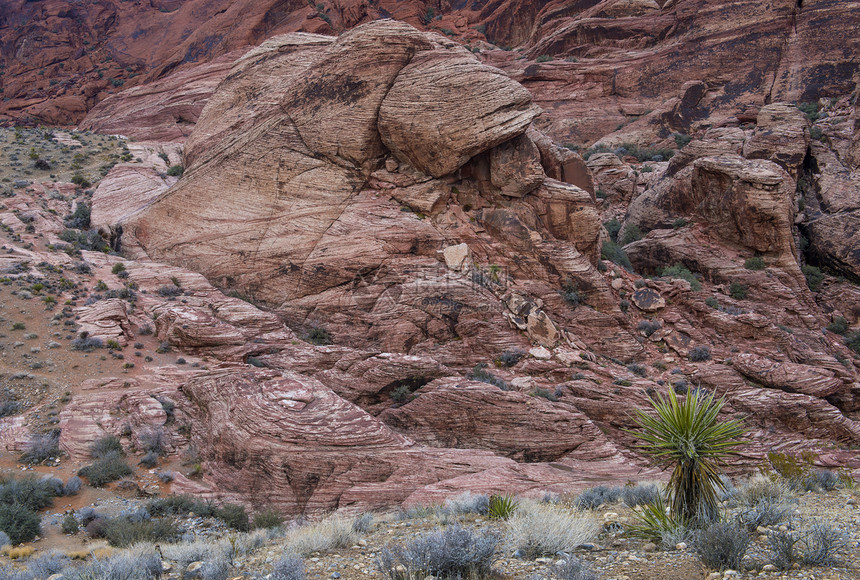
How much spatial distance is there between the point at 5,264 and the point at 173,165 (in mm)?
12848

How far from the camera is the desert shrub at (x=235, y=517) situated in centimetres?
1185

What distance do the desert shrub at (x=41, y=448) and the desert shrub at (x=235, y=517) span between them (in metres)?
4.81

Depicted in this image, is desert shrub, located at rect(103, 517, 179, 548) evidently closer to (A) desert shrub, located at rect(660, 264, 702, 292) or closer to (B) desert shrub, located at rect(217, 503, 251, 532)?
(B) desert shrub, located at rect(217, 503, 251, 532)

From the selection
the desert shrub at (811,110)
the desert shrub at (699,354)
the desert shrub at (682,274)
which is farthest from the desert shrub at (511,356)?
the desert shrub at (811,110)

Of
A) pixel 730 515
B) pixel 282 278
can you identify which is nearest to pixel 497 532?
pixel 730 515

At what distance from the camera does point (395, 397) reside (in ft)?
53.9

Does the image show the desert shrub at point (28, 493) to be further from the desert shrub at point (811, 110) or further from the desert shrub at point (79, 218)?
the desert shrub at point (811, 110)

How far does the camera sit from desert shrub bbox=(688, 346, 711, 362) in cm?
1970

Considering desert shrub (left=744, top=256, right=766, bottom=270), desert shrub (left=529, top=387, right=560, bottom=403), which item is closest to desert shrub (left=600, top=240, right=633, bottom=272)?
desert shrub (left=744, top=256, right=766, bottom=270)

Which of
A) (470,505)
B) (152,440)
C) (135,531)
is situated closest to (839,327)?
(470,505)

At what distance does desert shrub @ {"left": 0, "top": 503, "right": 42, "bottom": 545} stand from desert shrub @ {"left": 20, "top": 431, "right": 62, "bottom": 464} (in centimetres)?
287

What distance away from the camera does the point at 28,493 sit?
11.1 m

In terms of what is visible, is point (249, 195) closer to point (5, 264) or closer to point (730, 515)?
point (5, 264)

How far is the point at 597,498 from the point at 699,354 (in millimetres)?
11425
